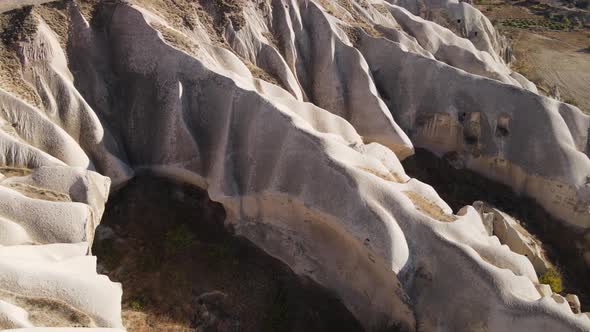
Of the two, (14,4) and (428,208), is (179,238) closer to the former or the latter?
(428,208)

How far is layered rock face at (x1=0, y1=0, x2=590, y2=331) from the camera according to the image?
399 inches

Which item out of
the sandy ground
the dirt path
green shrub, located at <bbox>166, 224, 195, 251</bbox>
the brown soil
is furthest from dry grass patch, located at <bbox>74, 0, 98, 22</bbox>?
the dirt path

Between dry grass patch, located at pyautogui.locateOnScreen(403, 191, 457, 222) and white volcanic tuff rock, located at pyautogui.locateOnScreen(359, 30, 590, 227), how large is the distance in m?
5.87

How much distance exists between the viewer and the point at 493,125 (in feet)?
56.2

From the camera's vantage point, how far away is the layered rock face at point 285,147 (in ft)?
33.2

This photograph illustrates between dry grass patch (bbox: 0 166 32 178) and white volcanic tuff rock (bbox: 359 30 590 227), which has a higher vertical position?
white volcanic tuff rock (bbox: 359 30 590 227)

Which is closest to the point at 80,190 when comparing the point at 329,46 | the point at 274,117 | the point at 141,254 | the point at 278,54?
the point at 141,254

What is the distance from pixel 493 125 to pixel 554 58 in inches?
820

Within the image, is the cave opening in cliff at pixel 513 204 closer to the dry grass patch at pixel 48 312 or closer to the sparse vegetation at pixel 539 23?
the dry grass patch at pixel 48 312

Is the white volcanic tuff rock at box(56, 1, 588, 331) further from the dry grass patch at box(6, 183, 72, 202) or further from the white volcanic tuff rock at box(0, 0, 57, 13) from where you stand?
the dry grass patch at box(6, 183, 72, 202)

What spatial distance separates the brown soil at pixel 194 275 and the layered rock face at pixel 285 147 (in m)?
0.52

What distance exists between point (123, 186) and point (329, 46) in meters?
8.90

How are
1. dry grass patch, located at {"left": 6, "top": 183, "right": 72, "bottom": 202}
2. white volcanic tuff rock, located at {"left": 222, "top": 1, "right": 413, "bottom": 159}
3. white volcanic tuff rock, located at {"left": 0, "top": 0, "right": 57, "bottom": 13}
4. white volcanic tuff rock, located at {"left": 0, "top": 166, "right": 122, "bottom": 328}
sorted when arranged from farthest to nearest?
white volcanic tuff rock, located at {"left": 222, "top": 1, "right": 413, "bottom": 159}, white volcanic tuff rock, located at {"left": 0, "top": 0, "right": 57, "bottom": 13}, dry grass patch, located at {"left": 6, "top": 183, "right": 72, "bottom": 202}, white volcanic tuff rock, located at {"left": 0, "top": 166, "right": 122, "bottom": 328}

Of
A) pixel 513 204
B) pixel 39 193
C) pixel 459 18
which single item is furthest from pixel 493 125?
pixel 39 193
